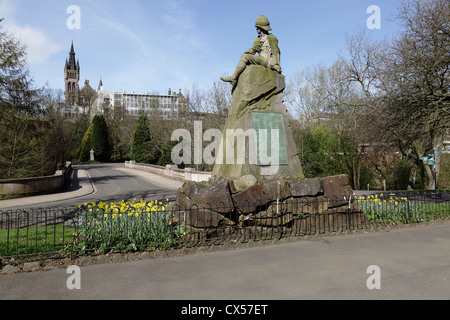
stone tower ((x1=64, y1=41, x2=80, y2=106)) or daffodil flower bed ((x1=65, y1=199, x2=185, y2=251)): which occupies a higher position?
stone tower ((x1=64, y1=41, x2=80, y2=106))

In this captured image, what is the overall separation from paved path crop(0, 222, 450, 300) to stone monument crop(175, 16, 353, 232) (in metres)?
1.12

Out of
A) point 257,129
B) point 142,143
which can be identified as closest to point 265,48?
point 257,129

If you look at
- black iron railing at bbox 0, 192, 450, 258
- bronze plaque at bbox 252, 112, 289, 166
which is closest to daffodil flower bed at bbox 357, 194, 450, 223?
black iron railing at bbox 0, 192, 450, 258

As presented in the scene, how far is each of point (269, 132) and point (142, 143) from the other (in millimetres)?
39990

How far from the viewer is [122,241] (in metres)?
6.48

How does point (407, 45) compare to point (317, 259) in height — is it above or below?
above

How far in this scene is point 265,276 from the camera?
17.0ft

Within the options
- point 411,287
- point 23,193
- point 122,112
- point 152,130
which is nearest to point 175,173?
point 23,193

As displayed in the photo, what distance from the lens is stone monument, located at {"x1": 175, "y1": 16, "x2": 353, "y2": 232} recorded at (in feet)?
24.4

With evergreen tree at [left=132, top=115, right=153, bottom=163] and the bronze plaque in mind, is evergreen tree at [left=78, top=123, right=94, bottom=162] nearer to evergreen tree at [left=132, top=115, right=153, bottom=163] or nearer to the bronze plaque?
evergreen tree at [left=132, top=115, right=153, bottom=163]

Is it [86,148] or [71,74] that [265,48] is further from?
[71,74]

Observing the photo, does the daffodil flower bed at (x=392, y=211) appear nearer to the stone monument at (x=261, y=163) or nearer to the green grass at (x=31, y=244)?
the stone monument at (x=261, y=163)
